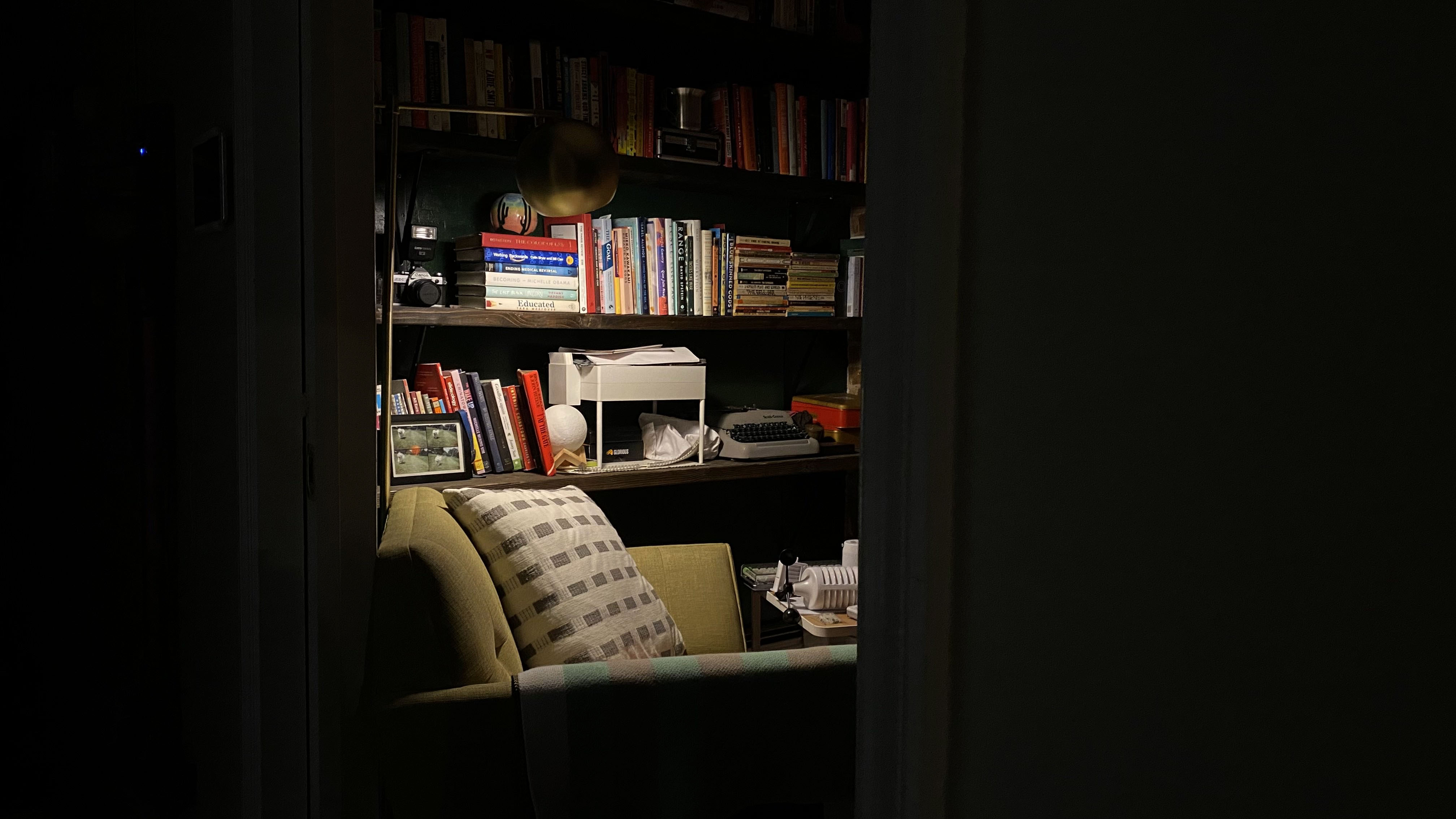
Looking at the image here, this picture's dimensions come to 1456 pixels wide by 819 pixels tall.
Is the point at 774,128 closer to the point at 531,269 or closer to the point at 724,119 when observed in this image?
the point at 724,119

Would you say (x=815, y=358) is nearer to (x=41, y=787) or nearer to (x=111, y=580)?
(x=111, y=580)

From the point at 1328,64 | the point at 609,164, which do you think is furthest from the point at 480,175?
the point at 1328,64

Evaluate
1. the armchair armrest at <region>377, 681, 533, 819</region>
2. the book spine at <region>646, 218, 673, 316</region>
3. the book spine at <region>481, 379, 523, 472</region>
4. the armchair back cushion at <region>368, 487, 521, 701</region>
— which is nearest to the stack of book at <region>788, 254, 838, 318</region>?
the book spine at <region>646, 218, 673, 316</region>

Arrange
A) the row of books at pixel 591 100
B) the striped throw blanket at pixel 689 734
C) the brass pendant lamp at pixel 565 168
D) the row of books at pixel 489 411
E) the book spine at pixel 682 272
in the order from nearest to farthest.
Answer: the striped throw blanket at pixel 689 734
the brass pendant lamp at pixel 565 168
the row of books at pixel 591 100
the row of books at pixel 489 411
the book spine at pixel 682 272

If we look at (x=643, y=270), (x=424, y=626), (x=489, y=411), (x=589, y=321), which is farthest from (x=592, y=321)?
(x=424, y=626)

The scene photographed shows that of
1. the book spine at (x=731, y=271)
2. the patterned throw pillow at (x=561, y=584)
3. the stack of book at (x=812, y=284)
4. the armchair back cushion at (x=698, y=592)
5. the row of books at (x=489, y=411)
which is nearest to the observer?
the patterned throw pillow at (x=561, y=584)

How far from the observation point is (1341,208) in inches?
9.5

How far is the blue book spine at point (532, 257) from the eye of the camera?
8.66ft

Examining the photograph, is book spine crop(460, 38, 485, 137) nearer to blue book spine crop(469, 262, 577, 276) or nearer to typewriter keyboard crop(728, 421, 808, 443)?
blue book spine crop(469, 262, 577, 276)

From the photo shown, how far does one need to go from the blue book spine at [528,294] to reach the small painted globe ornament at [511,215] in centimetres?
20

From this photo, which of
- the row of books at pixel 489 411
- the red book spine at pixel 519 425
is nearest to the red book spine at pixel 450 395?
the row of books at pixel 489 411

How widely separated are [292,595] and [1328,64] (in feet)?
4.45

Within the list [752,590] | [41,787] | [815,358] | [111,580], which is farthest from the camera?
[815,358]

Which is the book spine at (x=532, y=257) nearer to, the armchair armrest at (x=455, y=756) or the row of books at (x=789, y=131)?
the row of books at (x=789, y=131)
